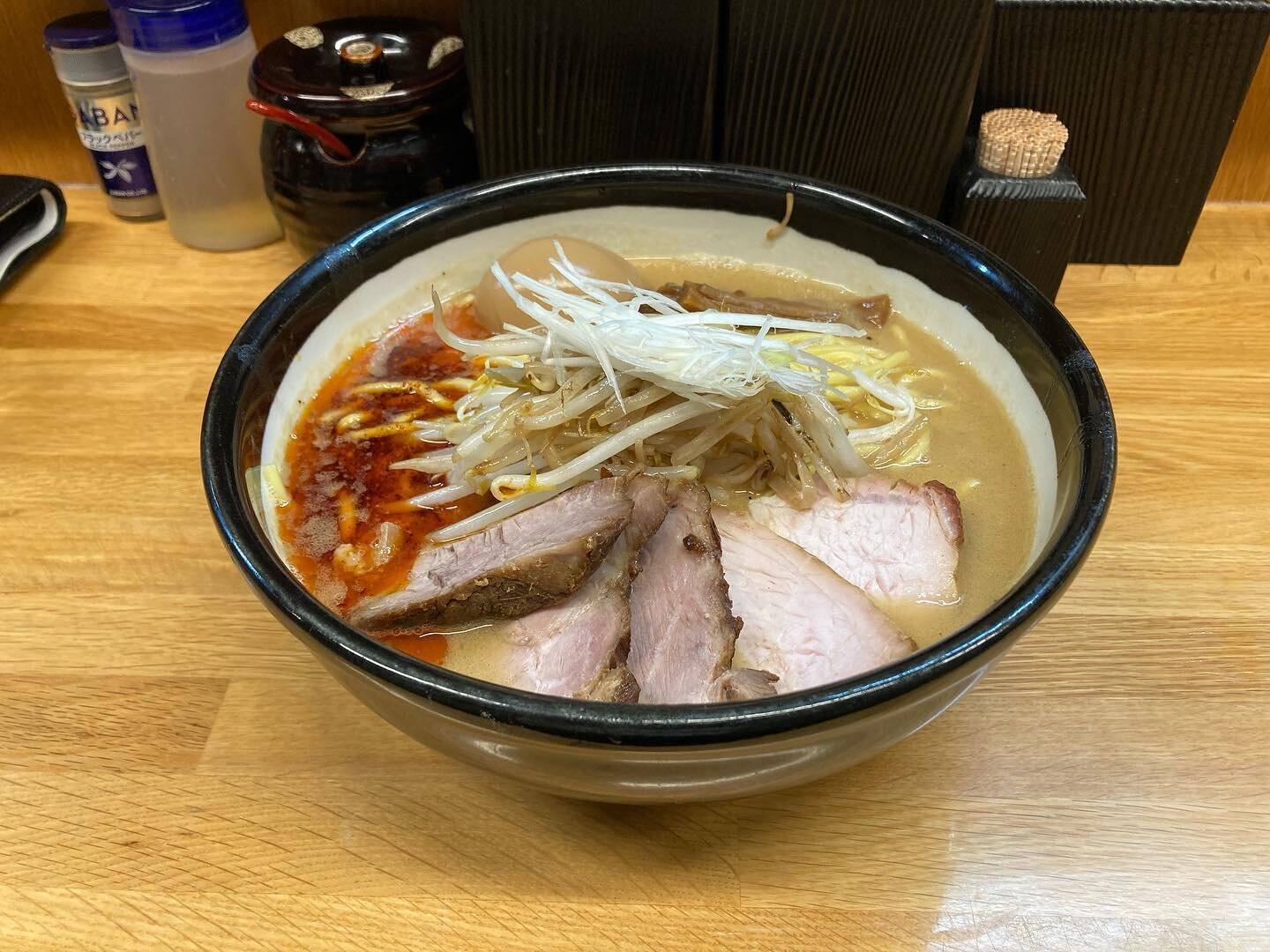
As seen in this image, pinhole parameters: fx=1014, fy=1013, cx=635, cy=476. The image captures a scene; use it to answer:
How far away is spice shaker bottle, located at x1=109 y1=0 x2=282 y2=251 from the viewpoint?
66.3 inches

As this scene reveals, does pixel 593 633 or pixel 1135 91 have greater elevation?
pixel 1135 91

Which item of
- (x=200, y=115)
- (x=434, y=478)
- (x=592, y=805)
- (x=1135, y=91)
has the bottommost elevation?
(x=592, y=805)

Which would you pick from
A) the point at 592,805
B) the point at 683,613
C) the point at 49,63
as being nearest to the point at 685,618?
the point at 683,613

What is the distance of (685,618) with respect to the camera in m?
1.02

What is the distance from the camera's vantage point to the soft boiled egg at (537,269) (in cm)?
143

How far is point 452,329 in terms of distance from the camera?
1.49 metres

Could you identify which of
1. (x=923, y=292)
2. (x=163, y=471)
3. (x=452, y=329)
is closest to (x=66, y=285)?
(x=163, y=471)

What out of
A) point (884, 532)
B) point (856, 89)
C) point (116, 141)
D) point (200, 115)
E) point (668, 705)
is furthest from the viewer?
A: point (116, 141)

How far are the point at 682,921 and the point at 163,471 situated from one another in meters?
1.02

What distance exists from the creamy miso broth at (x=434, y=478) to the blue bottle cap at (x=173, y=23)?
2.26ft

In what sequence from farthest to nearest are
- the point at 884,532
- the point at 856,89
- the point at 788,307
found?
1. the point at 856,89
2. the point at 788,307
3. the point at 884,532

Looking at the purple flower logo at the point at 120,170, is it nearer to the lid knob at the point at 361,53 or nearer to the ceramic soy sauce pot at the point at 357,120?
the ceramic soy sauce pot at the point at 357,120

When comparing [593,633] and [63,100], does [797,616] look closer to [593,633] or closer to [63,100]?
[593,633]

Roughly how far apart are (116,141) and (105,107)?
7cm
